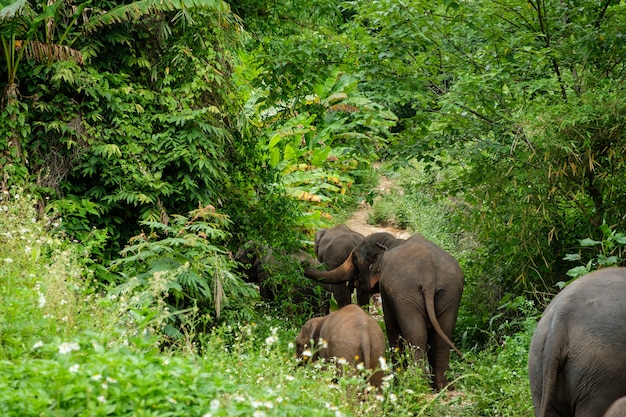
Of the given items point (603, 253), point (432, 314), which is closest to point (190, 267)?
point (432, 314)

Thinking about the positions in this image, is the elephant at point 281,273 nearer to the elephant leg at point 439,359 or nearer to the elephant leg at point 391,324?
the elephant leg at point 391,324

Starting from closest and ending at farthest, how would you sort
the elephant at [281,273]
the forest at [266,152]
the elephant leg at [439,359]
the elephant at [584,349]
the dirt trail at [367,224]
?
the elephant at [584,349]
the forest at [266,152]
the elephant leg at [439,359]
the elephant at [281,273]
the dirt trail at [367,224]

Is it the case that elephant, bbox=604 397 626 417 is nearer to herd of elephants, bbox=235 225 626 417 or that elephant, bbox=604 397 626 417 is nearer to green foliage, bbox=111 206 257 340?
herd of elephants, bbox=235 225 626 417

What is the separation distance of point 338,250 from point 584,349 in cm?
883

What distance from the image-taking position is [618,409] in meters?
5.36

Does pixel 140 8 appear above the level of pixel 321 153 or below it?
above

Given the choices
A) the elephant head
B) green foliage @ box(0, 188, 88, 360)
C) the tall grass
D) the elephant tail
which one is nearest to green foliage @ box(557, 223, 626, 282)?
the tall grass

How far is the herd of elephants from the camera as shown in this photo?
5902mm

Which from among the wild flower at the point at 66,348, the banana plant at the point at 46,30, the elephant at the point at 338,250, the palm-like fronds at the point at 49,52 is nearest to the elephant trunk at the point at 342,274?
the elephant at the point at 338,250

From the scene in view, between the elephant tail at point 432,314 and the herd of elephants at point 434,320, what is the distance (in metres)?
0.01

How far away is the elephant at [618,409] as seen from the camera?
5.32m

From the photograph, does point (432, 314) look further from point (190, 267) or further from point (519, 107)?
point (190, 267)

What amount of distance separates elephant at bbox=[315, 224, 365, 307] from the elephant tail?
338cm

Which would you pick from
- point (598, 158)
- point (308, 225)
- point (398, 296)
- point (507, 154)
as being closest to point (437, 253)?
point (398, 296)
